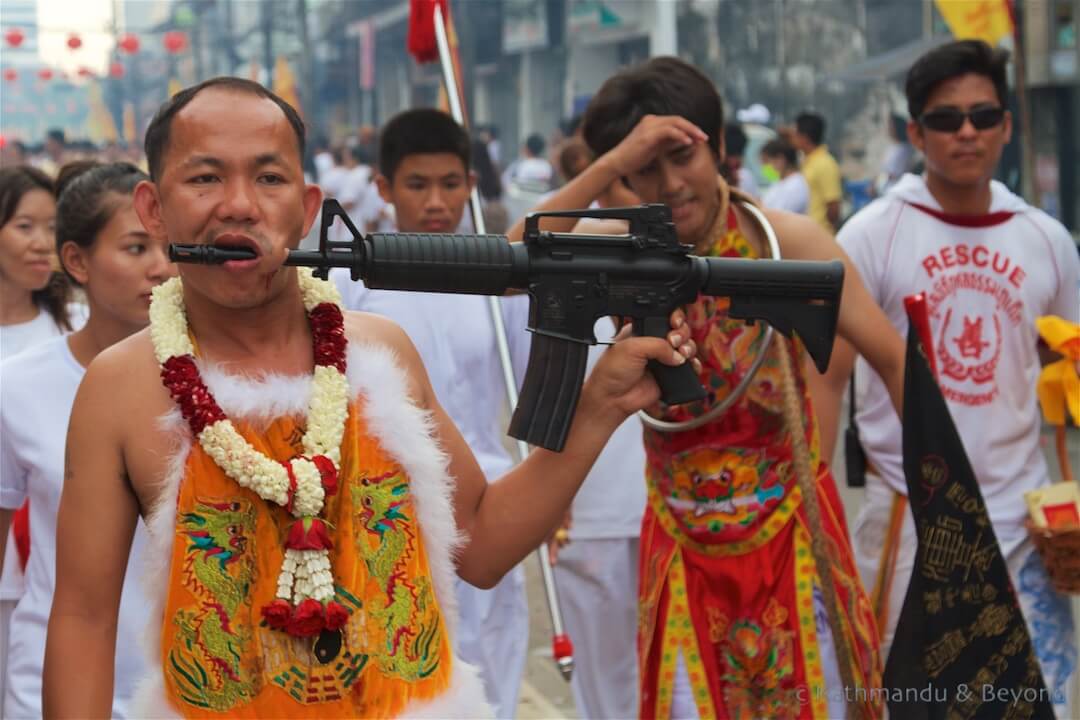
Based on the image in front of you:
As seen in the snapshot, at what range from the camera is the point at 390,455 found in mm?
2695

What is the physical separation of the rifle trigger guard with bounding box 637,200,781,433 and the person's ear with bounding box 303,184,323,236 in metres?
1.29

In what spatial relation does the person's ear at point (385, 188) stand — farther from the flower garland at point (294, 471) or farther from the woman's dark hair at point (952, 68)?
the flower garland at point (294, 471)

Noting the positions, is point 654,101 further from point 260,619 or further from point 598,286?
point 260,619

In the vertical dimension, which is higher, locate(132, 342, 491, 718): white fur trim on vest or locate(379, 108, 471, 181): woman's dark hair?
locate(379, 108, 471, 181): woman's dark hair

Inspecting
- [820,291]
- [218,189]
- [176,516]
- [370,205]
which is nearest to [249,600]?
[176,516]

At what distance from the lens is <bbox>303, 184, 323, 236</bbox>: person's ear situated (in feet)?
8.84

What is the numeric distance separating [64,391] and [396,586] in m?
1.40

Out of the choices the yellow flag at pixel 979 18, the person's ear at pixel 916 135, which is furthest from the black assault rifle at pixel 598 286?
the yellow flag at pixel 979 18

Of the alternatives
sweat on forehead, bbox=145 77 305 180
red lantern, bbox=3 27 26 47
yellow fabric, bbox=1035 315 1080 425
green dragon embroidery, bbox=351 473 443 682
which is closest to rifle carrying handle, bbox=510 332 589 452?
green dragon embroidery, bbox=351 473 443 682

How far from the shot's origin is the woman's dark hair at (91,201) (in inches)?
160

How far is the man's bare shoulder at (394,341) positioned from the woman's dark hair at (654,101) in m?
1.39

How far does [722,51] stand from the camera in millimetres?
28234

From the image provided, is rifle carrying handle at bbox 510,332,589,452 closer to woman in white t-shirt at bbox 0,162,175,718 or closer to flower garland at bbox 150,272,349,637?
flower garland at bbox 150,272,349,637

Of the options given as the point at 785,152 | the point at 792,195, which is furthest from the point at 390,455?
the point at 785,152
